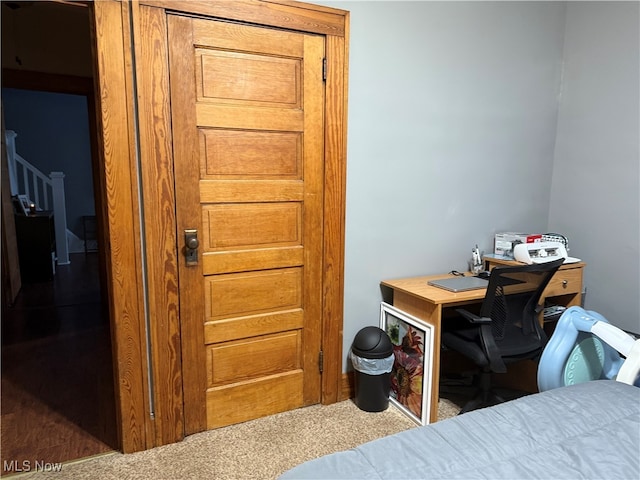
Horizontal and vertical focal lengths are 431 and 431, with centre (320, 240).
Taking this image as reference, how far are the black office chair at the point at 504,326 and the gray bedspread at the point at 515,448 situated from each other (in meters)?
0.85

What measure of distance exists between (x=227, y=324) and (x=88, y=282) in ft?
13.2

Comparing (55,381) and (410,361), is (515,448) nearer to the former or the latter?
(410,361)

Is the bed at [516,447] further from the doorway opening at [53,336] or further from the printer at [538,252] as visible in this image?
the doorway opening at [53,336]

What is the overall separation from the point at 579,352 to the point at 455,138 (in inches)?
57.9

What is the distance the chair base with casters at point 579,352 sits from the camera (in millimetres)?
1643

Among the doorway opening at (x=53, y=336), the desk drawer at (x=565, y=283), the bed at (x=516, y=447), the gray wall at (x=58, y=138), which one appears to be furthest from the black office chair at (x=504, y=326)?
the gray wall at (x=58, y=138)

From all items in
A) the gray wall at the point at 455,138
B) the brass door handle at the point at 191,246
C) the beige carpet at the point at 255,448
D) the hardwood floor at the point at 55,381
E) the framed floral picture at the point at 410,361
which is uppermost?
the gray wall at the point at 455,138

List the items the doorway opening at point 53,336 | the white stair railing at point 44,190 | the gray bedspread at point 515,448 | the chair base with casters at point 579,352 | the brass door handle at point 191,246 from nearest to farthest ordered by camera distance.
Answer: the gray bedspread at point 515,448
the chair base with casters at point 579,352
the brass door handle at point 191,246
the doorway opening at point 53,336
the white stair railing at point 44,190

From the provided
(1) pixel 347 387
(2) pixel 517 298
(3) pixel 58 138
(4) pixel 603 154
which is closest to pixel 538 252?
(2) pixel 517 298

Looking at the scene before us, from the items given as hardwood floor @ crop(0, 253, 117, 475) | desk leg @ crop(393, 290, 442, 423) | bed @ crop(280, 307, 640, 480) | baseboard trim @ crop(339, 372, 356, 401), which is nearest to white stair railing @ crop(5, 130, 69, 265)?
hardwood floor @ crop(0, 253, 117, 475)

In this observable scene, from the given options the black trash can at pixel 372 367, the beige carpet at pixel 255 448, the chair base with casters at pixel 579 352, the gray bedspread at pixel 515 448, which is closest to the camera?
the gray bedspread at pixel 515 448

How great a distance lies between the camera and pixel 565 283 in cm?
262

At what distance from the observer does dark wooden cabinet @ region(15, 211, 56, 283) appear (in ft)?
17.1

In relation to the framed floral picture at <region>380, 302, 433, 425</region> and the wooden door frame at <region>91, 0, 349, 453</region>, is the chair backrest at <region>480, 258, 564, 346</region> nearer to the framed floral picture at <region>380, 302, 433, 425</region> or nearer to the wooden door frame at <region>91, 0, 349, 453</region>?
the framed floral picture at <region>380, 302, 433, 425</region>
